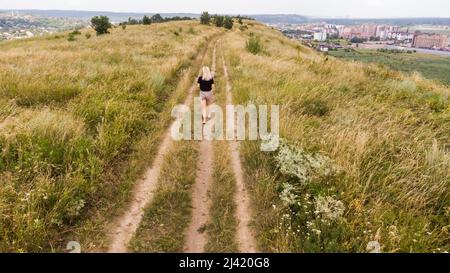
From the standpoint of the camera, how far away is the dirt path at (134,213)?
4547 mm

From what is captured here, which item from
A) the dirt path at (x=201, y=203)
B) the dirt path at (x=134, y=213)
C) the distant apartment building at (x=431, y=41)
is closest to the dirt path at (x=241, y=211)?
the dirt path at (x=201, y=203)

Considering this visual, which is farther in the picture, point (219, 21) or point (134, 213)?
point (219, 21)

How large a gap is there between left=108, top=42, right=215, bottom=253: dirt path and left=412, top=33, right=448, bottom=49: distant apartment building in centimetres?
20098

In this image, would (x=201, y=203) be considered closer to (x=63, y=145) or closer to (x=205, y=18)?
(x=63, y=145)

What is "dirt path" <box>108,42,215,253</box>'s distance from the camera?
4547 mm

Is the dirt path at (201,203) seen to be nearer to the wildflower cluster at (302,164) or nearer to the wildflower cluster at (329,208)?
the wildflower cluster at (302,164)

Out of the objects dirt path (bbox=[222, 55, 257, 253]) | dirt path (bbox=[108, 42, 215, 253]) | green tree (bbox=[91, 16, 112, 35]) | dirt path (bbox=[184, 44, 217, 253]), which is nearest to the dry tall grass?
dirt path (bbox=[108, 42, 215, 253])

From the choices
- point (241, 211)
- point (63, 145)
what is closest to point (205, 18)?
point (63, 145)

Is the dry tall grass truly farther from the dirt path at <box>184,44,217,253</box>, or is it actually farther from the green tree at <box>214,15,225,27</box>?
the green tree at <box>214,15,225,27</box>

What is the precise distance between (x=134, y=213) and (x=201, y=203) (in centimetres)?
120

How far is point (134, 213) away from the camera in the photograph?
5184mm

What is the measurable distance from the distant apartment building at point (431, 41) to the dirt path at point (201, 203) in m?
200

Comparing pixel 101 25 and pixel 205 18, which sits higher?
pixel 205 18
